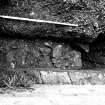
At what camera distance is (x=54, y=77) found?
4.65 metres

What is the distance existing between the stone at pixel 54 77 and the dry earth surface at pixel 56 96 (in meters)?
0.21

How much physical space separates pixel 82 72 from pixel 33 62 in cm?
114

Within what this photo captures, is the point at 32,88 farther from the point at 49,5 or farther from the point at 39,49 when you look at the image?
the point at 49,5

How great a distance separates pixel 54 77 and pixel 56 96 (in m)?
0.97

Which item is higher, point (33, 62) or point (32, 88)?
point (33, 62)

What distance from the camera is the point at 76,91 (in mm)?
4148

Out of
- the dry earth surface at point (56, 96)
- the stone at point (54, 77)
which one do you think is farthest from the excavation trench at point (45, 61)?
the dry earth surface at point (56, 96)

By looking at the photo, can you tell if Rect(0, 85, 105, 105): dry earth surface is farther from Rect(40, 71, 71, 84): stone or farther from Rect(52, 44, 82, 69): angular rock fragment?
Result: Rect(52, 44, 82, 69): angular rock fragment

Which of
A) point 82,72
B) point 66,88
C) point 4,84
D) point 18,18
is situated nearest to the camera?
point 4,84

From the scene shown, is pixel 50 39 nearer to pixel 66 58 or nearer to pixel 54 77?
pixel 66 58

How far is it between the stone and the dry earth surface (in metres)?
0.21

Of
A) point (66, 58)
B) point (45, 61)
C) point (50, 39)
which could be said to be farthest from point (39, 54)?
point (66, 58)

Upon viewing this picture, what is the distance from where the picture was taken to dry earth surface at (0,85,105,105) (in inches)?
132

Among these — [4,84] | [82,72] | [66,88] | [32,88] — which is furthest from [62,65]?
[4,84]
